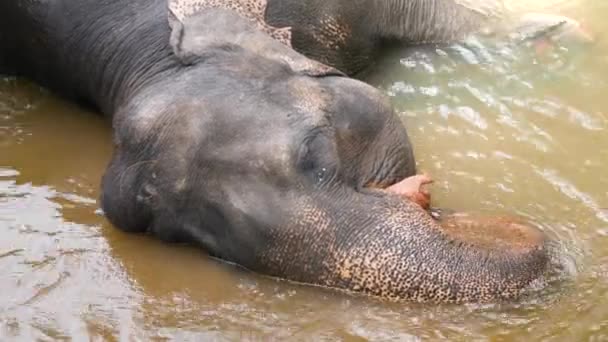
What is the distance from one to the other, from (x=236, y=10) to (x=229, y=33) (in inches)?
5.8

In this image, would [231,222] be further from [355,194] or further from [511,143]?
→ [511,143]

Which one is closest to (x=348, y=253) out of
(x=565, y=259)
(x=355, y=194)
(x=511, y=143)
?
(x=355, y=194)

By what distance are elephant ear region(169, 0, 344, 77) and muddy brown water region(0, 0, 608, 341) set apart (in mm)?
606

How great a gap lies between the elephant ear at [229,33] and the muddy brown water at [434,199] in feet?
1.99

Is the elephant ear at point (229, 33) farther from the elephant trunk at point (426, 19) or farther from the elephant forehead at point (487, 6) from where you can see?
the elephant forehead at point (487, 6)

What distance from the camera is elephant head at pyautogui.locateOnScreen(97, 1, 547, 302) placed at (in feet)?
9.45

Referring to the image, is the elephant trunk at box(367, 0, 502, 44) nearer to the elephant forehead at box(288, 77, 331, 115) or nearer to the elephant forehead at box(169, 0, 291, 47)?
the elephant forehead at box(169, 0, 291, 47)

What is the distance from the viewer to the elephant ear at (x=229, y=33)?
334cm

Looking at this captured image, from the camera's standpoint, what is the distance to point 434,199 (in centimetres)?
348

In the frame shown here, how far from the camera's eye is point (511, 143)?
3.87 metres

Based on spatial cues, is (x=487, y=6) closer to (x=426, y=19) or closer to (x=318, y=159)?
(x=426, y=19)

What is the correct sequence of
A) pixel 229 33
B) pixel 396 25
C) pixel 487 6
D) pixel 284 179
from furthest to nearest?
pixel 487 6 < pixel 396 25 < pixel 229 33 < pixel 284 179

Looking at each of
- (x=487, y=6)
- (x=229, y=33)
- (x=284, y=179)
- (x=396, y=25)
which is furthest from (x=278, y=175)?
(x=487, y=6)

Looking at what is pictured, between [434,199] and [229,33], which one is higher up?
[229,33]
